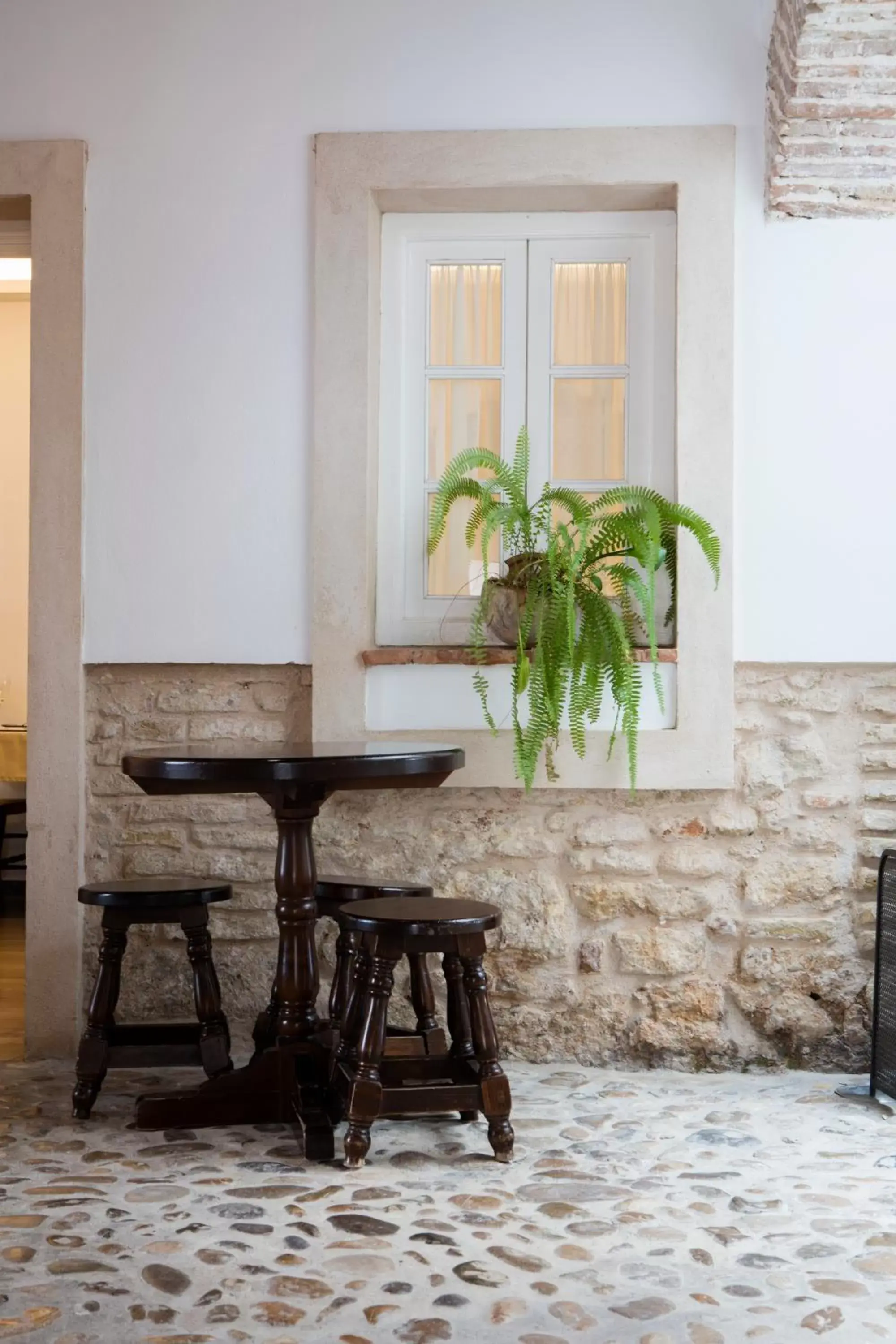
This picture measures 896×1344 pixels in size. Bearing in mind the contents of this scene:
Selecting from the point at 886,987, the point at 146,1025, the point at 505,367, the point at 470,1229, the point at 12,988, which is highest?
the point at 505,367

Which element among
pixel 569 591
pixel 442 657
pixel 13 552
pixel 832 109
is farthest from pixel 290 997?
pixel 13 552

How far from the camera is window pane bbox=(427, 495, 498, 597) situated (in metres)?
4.08

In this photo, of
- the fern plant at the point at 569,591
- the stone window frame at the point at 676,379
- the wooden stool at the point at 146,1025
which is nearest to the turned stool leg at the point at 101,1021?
the wooden stool at the point at 146,1025

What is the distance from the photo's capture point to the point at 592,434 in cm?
407

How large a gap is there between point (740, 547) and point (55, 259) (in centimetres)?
222

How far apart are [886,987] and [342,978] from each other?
4.74ft

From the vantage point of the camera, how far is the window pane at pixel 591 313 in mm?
4059

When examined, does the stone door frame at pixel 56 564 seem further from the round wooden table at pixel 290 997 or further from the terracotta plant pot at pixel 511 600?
the terracotta plant pot at pixel 511 600

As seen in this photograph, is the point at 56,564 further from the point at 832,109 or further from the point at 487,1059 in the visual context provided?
the point at 832,109

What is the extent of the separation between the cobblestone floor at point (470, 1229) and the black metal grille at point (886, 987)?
0.12 meters

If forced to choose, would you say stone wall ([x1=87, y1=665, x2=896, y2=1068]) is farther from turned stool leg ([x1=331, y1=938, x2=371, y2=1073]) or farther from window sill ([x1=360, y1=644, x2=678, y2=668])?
turned stool leg ([x1=331, y1=938, x2=371, y2=1073])

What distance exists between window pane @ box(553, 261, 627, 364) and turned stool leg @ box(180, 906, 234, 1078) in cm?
205

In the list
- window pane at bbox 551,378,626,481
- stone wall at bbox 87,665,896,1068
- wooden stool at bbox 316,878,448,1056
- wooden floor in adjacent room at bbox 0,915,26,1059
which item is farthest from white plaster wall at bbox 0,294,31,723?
wooden stool at bbox 316,878,448,1056

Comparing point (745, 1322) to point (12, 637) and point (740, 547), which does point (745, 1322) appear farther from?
point (12, 637)
